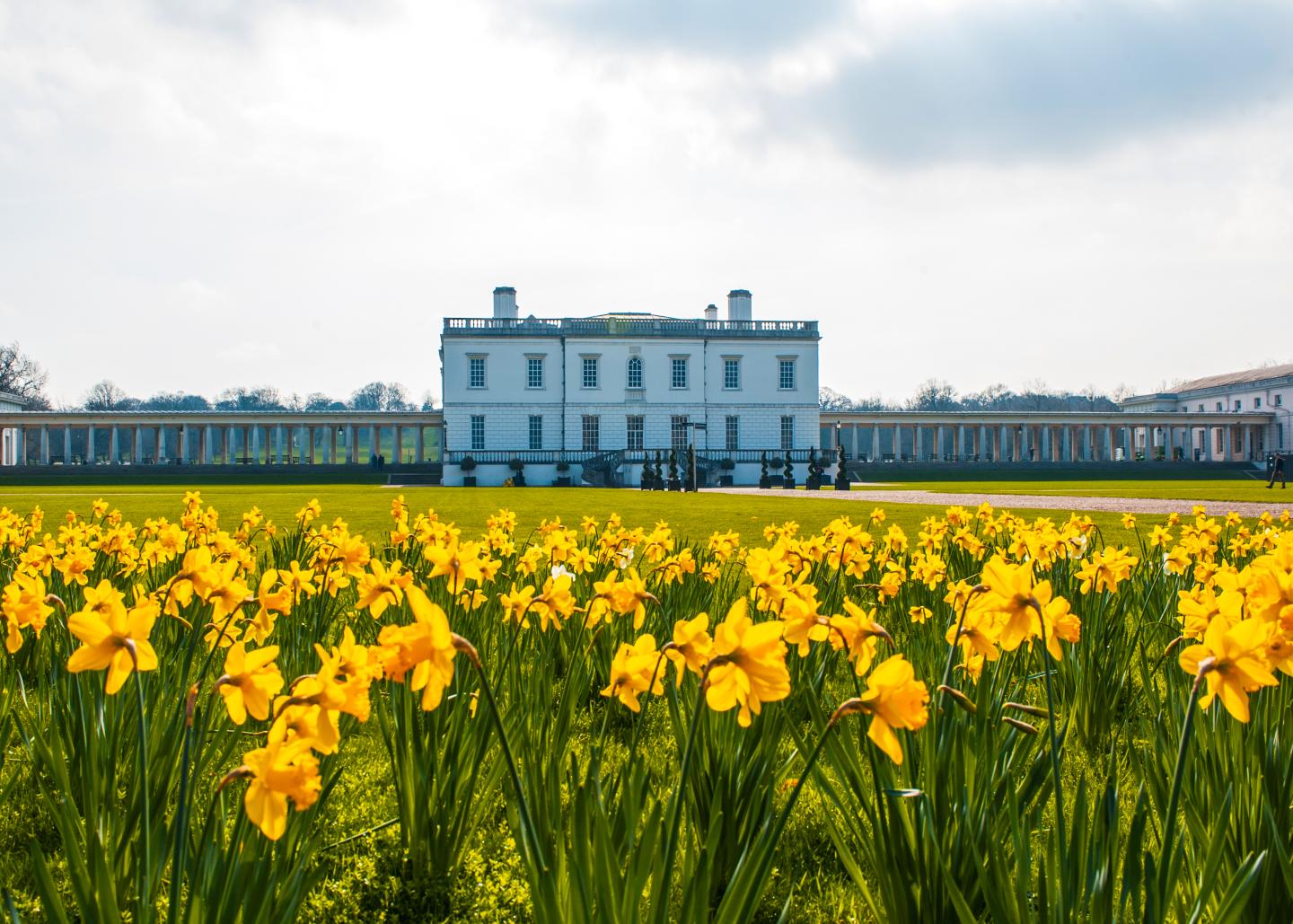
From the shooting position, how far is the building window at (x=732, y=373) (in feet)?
160

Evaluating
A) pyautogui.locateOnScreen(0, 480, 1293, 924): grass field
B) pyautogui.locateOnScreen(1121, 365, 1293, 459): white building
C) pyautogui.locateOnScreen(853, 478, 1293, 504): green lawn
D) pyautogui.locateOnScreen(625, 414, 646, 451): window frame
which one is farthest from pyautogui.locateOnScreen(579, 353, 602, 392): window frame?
pyautogui.locateOnScreen(1121, 365, 1293, 459): white building

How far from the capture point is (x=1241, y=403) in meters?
81.9

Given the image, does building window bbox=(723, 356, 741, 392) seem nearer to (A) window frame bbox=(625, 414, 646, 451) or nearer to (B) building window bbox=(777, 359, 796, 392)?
(B) building window bbox=(777, 359, 796, 392)

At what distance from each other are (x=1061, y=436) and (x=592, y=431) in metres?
50.4

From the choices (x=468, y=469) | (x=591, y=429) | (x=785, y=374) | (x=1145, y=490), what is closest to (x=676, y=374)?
(x=591, y=429)

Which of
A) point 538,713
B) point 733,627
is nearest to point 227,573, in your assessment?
point 538,713

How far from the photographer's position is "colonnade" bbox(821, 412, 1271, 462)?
67250 mm

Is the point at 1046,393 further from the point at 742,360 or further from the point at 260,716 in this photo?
the point at 260,716

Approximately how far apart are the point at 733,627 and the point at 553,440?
46.6 m

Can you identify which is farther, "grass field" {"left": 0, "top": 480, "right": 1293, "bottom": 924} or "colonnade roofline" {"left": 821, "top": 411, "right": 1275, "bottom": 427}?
"colonnade roofline" {"left": 821, "top": 411, "right": 1275, "bottom": 427}

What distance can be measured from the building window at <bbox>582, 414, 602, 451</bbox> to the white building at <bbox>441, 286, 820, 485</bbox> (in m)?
0.05

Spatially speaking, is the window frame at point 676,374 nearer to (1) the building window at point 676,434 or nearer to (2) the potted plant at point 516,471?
(1) the building window at point 676,434

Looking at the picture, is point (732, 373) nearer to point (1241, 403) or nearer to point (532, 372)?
point (532, 372)

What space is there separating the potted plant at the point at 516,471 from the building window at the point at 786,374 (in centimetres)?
1379
